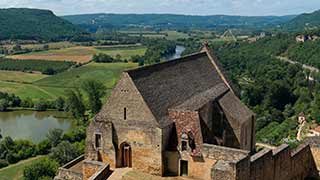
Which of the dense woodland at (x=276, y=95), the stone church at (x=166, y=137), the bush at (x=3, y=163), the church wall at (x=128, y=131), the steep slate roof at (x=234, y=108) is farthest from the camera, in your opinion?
the dense woodland at (x=276, y=95)

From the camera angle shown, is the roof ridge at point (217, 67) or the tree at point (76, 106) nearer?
the roof ridge at point (217, 67)

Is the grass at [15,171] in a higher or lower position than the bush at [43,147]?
lower

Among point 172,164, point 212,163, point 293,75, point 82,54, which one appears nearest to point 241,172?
point 212,163

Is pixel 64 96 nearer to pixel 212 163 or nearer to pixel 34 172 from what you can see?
pixel 34 172

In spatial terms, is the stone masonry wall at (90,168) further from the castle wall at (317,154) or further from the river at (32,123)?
the river at (32,123)

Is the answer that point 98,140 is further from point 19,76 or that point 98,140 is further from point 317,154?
point 19,76

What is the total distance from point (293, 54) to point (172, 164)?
9565cm

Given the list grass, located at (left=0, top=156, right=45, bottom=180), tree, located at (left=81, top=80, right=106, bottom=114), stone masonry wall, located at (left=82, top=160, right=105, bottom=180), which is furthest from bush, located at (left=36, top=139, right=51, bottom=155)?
stone masonry wall, located at (left=82, top=160, right=105, bottom=180)

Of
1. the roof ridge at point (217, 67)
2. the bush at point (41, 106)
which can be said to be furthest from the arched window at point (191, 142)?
the bush at point (41, 106)

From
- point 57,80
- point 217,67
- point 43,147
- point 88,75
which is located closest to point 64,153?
point 43,147

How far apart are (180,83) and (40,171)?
24.9 m

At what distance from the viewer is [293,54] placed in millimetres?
113125

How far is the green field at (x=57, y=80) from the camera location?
99.7 meters

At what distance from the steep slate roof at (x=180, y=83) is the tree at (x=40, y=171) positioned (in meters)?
22.1
